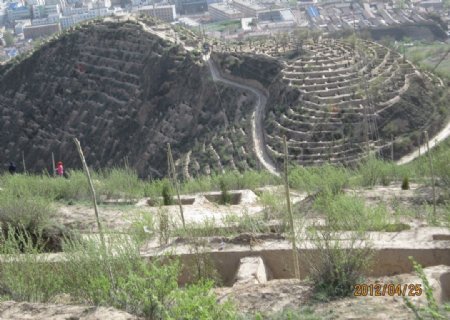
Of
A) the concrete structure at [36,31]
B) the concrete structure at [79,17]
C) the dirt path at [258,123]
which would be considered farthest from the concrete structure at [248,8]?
the dirt path at [258,123]

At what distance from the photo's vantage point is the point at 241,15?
84.9 metres

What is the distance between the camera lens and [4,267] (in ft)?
31.3

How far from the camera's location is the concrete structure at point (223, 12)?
85.1 meters

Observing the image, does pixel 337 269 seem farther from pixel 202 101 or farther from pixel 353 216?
pixel 202 101

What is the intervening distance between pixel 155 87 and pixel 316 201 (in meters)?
27.0

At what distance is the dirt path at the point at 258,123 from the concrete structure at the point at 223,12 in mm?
48509

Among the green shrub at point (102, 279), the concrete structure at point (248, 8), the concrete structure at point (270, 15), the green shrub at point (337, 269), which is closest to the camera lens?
the green shrub at point (102, 279)

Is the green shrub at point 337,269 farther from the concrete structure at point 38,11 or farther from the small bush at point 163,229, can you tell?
the concrete structure at point 38,11

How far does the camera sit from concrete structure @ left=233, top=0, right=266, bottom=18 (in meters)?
85.0

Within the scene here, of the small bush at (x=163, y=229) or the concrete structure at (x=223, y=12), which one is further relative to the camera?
the concrete structure at (x=223, y=12)

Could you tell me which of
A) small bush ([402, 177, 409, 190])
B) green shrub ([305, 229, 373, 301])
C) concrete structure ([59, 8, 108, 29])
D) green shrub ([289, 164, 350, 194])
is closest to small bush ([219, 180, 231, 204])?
green shrub ([289, 164, 350, 194])

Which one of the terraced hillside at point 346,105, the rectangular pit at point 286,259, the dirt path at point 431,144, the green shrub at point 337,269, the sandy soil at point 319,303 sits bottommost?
the dirt path at point 431,144
